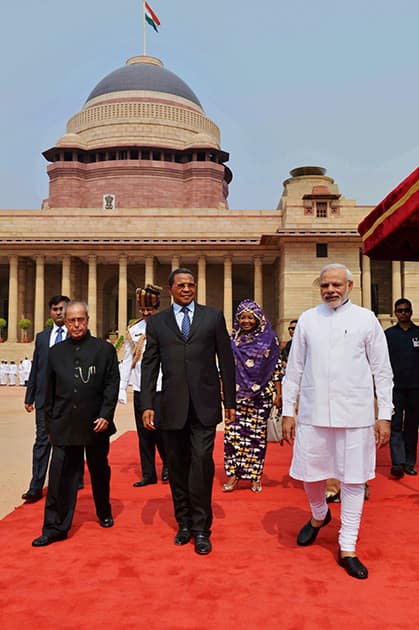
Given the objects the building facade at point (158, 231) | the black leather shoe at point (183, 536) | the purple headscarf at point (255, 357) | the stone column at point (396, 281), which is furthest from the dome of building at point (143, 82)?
the black leather shoe at point (183, 536)

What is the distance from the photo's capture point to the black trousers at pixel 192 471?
411cm

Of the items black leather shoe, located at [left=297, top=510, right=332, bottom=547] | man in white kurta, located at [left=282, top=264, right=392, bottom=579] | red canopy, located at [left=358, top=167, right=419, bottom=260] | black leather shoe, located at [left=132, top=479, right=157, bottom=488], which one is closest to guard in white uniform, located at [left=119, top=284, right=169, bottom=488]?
black leather shoe, located at [left=132, top=479, right=157, bottom=488]

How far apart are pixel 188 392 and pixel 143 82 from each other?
1862 inches

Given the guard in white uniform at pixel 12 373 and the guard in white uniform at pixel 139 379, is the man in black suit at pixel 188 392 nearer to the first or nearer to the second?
the guard in white uniform at pixel 139 379

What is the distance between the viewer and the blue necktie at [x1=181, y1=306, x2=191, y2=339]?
4.28 meters

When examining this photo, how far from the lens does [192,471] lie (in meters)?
4.14

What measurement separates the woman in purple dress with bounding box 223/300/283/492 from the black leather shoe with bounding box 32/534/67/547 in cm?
208

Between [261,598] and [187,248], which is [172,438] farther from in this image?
[187,248]

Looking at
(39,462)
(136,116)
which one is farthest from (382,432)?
(136,116)

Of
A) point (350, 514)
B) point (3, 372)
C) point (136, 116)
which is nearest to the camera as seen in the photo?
point (350, 514)

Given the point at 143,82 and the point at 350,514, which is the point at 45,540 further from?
the point at 143,82

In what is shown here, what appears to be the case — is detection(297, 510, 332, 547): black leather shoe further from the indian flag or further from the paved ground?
the indian flag

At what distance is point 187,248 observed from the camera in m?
33.7

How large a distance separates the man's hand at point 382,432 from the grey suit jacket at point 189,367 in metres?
1.05
